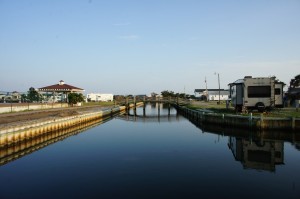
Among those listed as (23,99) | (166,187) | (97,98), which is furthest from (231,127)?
(97,98)

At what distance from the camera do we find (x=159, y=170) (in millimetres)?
19219

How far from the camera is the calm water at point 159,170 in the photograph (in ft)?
49.1

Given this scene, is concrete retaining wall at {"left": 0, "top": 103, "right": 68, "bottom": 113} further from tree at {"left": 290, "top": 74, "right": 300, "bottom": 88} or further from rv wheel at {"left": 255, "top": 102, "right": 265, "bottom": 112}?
tree at {"left": 290, "top": 74, "right": 300, "bottom": 88}

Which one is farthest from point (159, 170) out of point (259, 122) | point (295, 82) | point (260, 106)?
point (295, 82)

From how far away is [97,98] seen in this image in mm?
155875

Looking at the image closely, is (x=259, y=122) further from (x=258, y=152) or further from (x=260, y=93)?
(x=258, y=152)

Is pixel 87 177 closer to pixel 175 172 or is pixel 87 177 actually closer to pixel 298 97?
pixel 175 172

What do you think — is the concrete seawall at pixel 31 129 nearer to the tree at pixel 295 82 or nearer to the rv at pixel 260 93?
the rv at pixel 260 93

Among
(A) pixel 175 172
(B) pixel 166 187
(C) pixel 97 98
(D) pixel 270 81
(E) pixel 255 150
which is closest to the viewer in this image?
(B) pixel 166 187

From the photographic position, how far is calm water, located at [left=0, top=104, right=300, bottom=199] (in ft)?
49.1

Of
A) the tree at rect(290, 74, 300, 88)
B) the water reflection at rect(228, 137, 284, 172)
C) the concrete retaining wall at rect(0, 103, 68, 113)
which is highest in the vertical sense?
the tree at rect(290, 74, 300, 88)

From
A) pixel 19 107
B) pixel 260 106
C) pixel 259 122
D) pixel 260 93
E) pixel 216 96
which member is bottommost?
pixel 259 122

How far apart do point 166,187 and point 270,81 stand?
26845 millimetres

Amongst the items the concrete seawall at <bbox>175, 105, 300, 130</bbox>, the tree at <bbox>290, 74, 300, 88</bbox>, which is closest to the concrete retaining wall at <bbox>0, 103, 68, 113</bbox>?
the concrete seawall at <bbox>175, 105, 300, 130</bbox>
